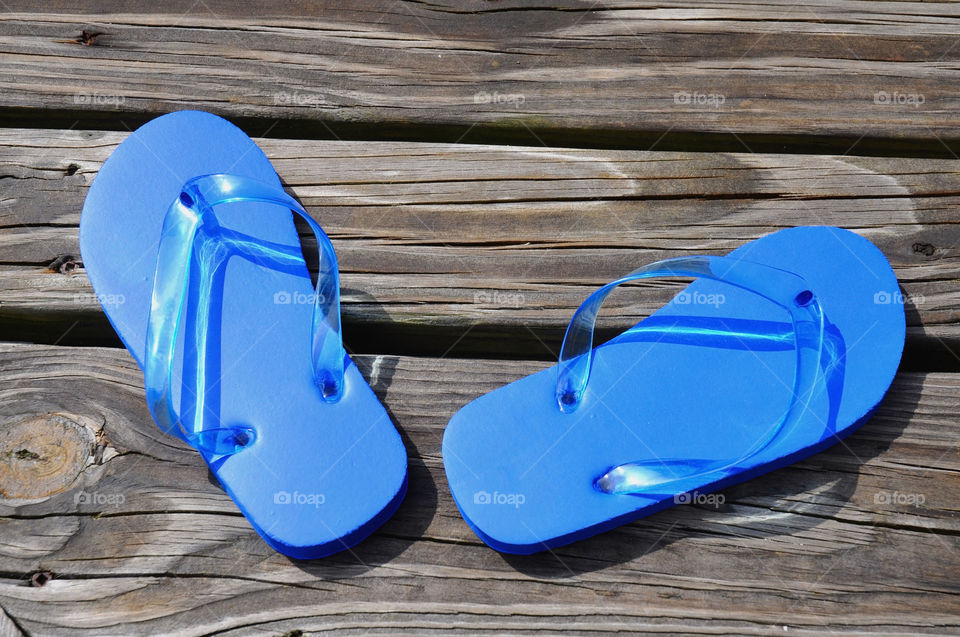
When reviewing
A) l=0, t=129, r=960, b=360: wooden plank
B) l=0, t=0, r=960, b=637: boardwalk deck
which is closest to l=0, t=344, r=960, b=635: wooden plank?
l=0, t=0, r=960, b=637: boardwalk deck

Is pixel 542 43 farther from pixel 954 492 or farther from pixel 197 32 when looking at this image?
pixel 954 492

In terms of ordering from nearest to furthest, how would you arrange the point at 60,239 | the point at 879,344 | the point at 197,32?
the point at 879,344 < the point at 60,239 < the point at 197,32

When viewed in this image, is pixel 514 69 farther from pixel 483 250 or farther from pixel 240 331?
pixel 240 331

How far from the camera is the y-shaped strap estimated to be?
103 centimetres

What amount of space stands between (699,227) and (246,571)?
0.82m

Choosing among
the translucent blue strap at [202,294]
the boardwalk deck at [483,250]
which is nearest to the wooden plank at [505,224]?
the boardwalk deck at [483,250]

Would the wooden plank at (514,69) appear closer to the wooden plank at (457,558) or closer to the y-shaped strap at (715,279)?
the y-shaped strap at (715,279)

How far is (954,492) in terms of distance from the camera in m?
1.07

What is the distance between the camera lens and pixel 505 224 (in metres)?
1.27

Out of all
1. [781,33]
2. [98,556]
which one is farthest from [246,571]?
[781,33]

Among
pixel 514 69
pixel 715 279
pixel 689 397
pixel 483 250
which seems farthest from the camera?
pixel 514 69

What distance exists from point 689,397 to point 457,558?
1.24 feet

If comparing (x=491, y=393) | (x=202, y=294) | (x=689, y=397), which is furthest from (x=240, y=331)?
(x=689, y=397)

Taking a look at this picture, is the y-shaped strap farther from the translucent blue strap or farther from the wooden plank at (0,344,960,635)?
the translucent blue strap
